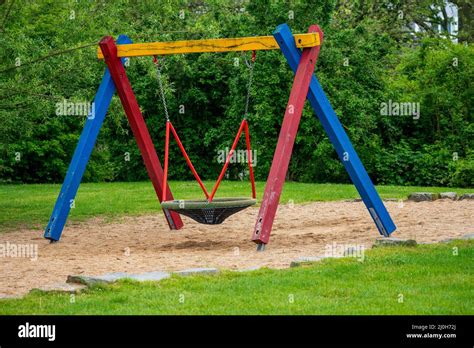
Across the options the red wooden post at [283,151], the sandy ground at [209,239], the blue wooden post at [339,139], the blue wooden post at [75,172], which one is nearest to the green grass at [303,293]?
the sandy ground at [209,239]

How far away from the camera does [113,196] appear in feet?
57.8

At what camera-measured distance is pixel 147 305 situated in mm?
6891

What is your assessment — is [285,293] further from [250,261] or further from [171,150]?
[171,150]

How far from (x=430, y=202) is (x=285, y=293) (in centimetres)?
822

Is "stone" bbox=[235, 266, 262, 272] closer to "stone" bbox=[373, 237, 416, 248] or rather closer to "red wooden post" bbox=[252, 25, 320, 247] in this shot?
"red wooden post" bbox=[252, 25, 320, 247]

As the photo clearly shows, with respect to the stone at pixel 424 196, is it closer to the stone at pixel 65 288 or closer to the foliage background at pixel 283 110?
the foliage background at pixel 283 110

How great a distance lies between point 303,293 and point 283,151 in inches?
135

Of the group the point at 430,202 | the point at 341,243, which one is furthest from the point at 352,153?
the point at 430,202

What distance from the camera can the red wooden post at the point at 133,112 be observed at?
463 inches

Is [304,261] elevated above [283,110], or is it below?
below

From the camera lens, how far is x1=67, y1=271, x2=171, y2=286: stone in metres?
7.73

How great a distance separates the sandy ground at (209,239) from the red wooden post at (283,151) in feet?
1.06

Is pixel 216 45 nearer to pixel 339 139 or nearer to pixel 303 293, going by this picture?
pixel 339 139

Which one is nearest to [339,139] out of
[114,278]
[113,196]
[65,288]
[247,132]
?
[247,132]
